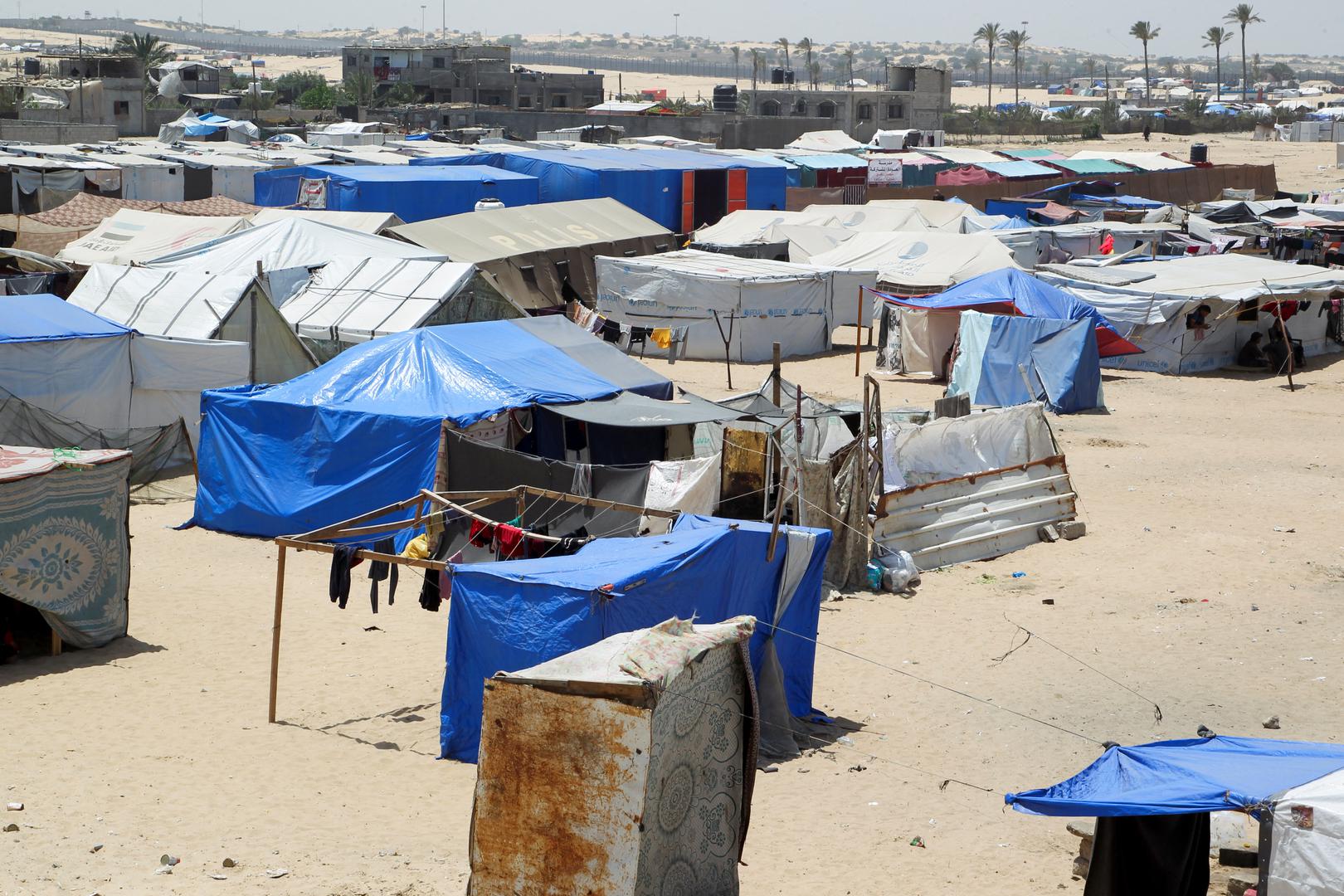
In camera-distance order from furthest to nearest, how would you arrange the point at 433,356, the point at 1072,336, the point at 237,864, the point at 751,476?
1. the point at 1072,336
2. the point at 433,356
3. the point at 751,476
4. the point at 237,864

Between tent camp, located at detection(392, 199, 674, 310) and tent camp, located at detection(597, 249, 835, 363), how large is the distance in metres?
1.34

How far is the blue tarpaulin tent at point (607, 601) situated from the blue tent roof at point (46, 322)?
991cm

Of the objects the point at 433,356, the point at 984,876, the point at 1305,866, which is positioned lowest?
the point at 984,876

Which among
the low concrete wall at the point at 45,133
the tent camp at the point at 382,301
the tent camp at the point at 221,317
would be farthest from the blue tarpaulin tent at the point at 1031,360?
the low concrete wall at the point at 45,133

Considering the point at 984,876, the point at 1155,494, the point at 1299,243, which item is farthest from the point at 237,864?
the point at 1299,243

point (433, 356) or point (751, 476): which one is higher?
point (433, 356)

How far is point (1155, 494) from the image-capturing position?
18.4m

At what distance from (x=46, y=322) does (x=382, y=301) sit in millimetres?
4918

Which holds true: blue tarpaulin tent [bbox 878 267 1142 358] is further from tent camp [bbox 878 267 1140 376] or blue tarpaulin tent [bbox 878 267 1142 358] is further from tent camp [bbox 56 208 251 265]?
tent camp [bbox 56 208 251 265]

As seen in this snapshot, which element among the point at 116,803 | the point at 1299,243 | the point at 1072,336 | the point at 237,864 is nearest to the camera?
the point at 237,864

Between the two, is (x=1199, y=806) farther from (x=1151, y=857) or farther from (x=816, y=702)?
(x=816, y=702)

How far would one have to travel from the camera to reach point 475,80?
8044 centimetres

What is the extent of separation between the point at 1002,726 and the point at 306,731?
5.04 m

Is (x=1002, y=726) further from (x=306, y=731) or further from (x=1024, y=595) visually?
(x=306, y=731)
